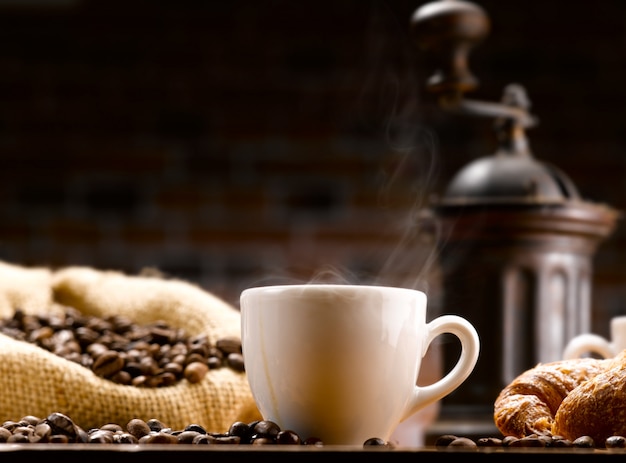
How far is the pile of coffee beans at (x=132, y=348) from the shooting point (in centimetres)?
103

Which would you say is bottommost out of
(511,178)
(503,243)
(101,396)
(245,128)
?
(101,396)

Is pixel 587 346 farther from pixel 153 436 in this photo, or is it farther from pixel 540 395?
pixel 153 436

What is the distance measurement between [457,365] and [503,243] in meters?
0.79

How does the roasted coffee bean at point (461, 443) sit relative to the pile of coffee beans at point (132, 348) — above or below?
above

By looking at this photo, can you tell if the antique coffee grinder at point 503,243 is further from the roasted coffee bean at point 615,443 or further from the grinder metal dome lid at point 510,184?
the roasted coffee bean at point 615,443

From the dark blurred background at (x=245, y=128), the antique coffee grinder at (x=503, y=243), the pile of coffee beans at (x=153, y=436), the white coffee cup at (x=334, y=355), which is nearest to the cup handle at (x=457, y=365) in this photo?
the white coffee cup at (x=334, y=355)

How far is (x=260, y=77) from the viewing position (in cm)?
282

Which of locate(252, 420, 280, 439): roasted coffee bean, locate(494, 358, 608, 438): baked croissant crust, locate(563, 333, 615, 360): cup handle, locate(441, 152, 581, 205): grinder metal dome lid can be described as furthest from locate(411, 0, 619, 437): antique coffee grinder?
locate(252, 420, 280, 439): roasted coffee bean

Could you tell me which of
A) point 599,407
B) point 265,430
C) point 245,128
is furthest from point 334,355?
point 245,128

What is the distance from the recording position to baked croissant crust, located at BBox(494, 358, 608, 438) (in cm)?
73

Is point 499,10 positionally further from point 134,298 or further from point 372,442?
point 372,442

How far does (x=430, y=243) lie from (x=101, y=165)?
1.44 m

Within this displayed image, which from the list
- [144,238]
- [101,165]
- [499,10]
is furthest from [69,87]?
[499,10]

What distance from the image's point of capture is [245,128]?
281cm
